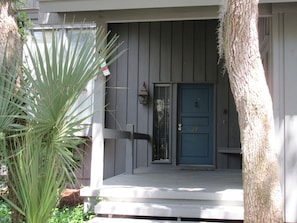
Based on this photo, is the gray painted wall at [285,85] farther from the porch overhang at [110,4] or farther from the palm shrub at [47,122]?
the palm shrub at [47,122]

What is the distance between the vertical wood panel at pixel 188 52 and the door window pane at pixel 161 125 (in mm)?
518

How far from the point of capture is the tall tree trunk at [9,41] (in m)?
2.65

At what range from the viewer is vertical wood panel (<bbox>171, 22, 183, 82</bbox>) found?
8.35 m

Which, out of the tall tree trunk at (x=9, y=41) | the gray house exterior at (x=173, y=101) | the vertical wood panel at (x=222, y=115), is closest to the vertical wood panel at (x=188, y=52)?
the gray house exterior at (x=173, y=101)

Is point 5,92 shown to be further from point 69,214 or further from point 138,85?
point 138,85

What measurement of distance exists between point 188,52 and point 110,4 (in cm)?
404

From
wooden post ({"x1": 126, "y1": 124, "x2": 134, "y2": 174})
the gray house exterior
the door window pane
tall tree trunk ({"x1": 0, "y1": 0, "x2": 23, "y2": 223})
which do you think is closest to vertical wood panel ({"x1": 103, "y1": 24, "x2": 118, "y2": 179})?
the gray house exterior

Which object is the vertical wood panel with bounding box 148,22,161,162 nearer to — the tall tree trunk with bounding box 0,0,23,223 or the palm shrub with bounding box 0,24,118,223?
the tall tree trunk with bounding box 0,0,23,223

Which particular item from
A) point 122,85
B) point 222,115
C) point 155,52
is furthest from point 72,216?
point 155,52

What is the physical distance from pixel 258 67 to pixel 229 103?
5552 millimetres

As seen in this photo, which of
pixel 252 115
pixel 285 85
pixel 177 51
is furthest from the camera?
pixel 177 51

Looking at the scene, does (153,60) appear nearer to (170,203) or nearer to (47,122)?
(170,203)

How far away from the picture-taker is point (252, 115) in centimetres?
262

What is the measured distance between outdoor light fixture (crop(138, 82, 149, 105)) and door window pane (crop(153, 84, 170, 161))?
0.91 feet
